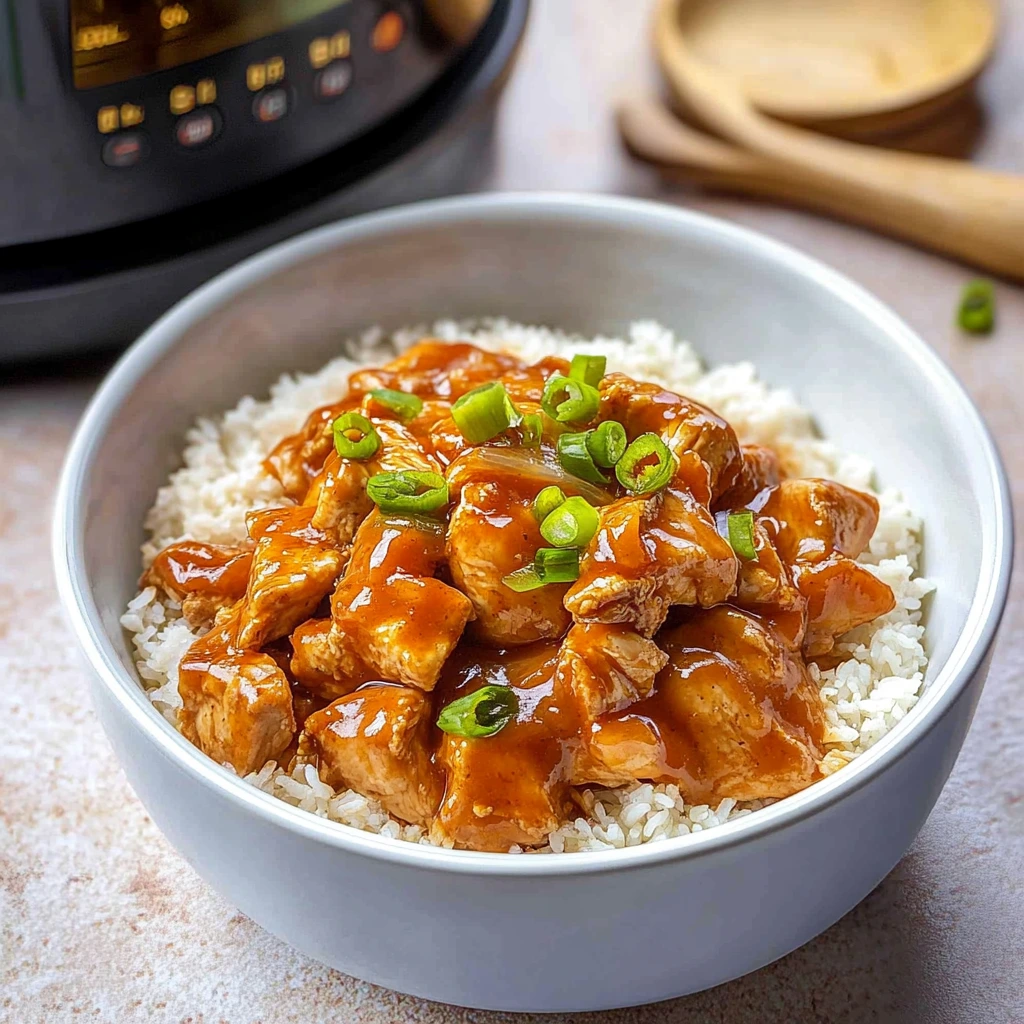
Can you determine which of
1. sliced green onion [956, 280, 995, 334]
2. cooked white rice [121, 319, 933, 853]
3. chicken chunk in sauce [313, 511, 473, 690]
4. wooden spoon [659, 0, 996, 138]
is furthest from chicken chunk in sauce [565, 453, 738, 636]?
wooden spoon [659, 0, 996, 138]

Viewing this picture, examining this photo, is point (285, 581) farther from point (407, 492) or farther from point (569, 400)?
point (569, 400)

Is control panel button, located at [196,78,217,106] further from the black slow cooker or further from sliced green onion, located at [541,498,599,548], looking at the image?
sliced green onion, located at [541,498,599,548]

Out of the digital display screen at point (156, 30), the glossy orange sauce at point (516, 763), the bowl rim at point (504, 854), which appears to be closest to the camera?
the bowl rim at point (504, 854)

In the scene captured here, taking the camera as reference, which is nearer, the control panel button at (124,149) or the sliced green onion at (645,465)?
the sliced green onion at (645,465)

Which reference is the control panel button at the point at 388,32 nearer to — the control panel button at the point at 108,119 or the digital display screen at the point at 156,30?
the digital display screen at the point at 156,30

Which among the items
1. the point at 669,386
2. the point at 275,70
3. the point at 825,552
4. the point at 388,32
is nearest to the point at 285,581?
the point at 825,552

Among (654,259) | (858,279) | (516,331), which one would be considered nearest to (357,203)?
(516,331)

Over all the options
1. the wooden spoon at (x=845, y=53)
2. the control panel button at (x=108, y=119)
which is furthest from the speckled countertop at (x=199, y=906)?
the wooden spoon at (x=845, y=53)
